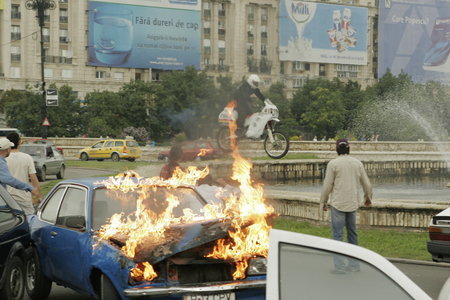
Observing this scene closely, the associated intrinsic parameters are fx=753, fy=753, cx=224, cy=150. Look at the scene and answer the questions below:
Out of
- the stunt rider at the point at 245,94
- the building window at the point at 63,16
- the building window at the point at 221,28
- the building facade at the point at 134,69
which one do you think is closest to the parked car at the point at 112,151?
the building facade at the point at 134,69

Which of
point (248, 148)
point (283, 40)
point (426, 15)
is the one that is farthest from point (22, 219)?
point (426, 15)

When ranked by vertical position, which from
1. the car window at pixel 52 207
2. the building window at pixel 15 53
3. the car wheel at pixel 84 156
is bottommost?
the car wheel at pixel 84 156

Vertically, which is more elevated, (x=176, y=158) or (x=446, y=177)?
(x=176, y=158)

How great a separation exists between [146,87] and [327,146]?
1322 inches

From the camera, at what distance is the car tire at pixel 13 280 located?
7.38 metres

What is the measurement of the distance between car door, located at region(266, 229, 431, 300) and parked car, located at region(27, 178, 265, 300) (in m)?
2.66

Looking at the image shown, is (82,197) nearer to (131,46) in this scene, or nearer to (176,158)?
(176,158)

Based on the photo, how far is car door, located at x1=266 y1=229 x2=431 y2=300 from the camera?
10.4 feet

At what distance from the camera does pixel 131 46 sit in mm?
92875

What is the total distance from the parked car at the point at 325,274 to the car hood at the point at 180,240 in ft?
8.63

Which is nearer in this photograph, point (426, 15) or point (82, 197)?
point (82, 197)

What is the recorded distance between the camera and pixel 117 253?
621 cm

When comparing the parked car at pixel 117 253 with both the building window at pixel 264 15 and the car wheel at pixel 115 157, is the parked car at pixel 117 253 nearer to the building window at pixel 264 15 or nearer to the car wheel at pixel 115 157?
the car wheel at pixel 115 157

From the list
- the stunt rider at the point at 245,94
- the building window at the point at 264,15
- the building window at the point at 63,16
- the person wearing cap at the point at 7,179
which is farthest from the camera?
the building window at the point at 264,15
